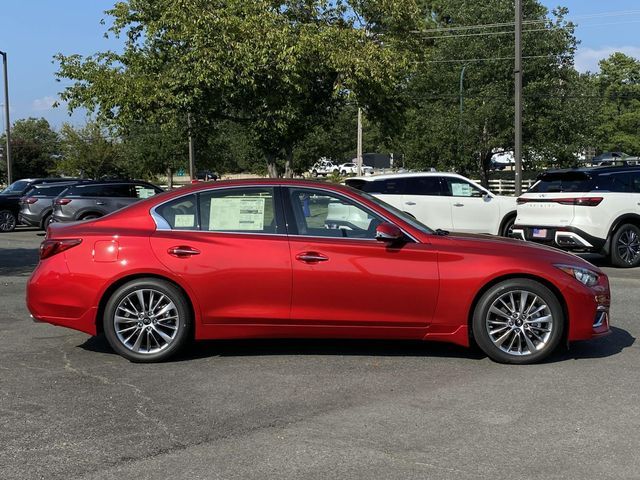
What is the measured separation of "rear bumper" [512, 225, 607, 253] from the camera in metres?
12.3

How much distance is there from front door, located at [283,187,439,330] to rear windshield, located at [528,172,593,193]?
7503mm

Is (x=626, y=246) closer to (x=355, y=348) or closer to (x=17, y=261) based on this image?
(x=355, y=348)

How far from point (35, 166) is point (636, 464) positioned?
71.5 m

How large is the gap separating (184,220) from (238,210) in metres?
0.48

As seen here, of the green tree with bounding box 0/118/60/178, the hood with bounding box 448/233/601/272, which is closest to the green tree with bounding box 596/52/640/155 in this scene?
the green tree with bounding box 0/118/60/178

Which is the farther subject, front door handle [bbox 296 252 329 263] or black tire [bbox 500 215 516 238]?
black tire [bbox 500 215 516 238]

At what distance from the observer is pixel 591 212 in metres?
12.3

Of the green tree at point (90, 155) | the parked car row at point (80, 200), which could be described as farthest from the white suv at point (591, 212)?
the green tree at point (90, 155)

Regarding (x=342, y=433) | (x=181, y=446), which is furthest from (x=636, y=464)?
(x=181, y=446)

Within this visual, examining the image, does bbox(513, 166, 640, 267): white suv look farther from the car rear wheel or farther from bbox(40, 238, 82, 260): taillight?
the car rear wheel

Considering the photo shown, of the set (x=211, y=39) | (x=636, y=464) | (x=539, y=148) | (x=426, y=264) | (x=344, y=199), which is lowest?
(x=636, y=464)

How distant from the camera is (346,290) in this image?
594 centimetres

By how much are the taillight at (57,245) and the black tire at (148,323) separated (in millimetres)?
575

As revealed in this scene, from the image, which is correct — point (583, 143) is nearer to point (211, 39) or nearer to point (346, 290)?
point (211, 39)
